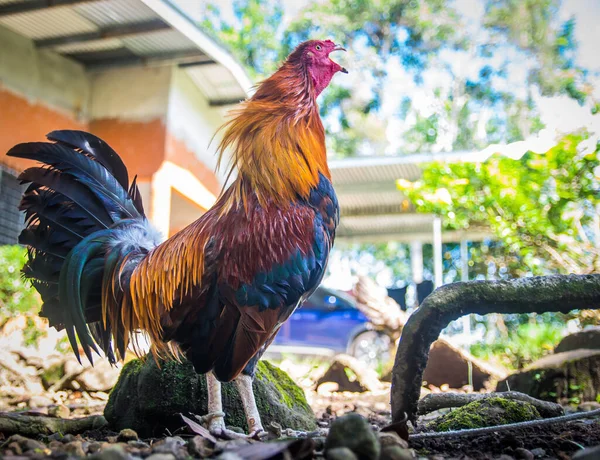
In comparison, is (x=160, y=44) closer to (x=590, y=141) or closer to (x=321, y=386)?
(x=321, y=386)

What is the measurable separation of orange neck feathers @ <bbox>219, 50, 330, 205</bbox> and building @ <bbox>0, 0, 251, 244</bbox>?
9.75ft

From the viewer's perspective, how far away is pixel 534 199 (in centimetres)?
643

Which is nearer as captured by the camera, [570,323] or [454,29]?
[570,323]

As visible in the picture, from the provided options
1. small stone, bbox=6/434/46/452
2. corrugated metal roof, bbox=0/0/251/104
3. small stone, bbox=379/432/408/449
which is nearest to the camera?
small stone, bbox=379/432/408/449

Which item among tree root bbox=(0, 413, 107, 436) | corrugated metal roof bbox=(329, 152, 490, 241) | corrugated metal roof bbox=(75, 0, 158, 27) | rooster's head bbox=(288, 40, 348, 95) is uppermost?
corrugated metal roof bbox=(75, 0, 158, 27)

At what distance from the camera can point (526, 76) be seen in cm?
1389

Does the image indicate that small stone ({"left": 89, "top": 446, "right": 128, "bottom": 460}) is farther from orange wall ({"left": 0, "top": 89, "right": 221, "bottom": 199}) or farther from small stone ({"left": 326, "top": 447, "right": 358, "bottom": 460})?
orange wall ({"left": 0, "top": 89, "right": 221, "bottom": 199})

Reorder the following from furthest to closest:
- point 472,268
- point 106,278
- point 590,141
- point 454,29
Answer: point 454,29, point 472,268, point 590,141, point 106,278

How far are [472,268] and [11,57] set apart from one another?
26.9 feet

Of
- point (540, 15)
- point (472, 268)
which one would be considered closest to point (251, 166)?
point (472, 268)

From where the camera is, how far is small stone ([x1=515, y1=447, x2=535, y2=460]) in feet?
Answer: 7.18

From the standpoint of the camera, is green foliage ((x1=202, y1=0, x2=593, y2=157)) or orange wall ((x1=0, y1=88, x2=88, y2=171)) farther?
green foliage ((x1=202, y1=0, x2=593, y2=157))

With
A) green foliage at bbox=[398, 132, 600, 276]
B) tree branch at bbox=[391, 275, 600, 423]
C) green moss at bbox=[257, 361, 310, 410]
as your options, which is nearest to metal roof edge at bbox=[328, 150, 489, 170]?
green foliage at bbox=[398, 132, 600, 276]

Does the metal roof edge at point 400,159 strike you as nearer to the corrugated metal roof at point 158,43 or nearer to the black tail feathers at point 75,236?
the corrugated metal roof at point 158,43
